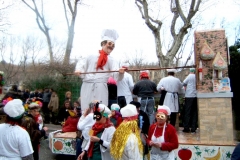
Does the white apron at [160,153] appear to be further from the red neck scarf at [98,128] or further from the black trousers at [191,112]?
the black trousers at [191,112]

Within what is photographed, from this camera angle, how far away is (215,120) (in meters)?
5.92

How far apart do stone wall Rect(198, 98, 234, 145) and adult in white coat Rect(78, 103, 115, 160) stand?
8.93 ft

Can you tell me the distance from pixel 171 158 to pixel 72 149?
3237 millimetres

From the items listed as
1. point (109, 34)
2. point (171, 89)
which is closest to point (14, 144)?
point (109, 34)

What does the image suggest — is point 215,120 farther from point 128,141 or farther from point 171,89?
point 128,141

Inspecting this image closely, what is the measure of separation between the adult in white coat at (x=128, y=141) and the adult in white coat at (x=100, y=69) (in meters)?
1.17

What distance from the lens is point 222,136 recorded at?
5902 mm

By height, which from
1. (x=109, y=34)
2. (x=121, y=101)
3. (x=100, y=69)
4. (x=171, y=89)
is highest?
(x=109, y=34)

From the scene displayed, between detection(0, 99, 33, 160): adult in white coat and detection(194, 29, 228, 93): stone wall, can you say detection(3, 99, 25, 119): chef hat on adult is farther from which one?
detection(194, 29, 228, 93): stone wall

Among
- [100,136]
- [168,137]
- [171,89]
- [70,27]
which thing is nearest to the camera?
[100,136]

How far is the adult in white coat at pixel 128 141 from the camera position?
11.5 ft

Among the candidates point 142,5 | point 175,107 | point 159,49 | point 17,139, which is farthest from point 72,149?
point 142,5

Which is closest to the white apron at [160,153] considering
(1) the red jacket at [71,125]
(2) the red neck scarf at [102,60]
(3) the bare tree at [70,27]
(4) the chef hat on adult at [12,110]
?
(2) the red neck scarf at [102,60]

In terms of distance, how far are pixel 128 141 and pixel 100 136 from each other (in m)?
0.54
